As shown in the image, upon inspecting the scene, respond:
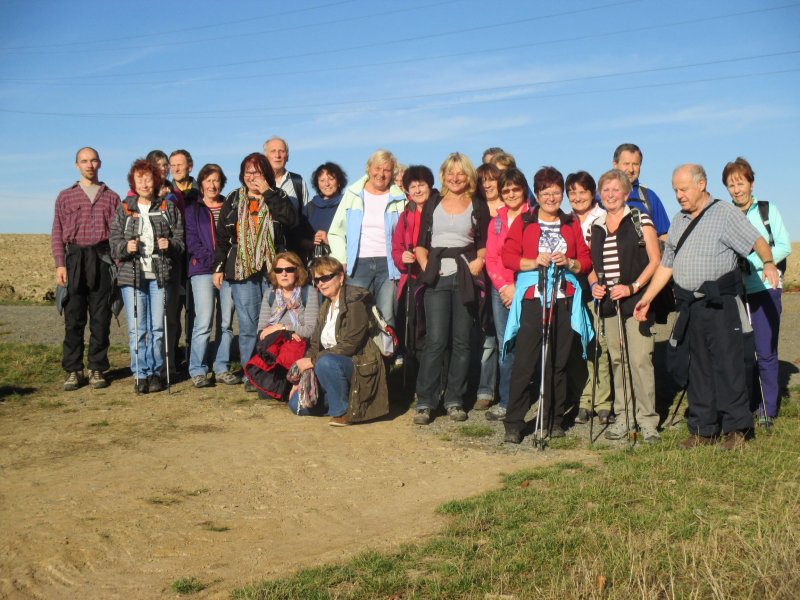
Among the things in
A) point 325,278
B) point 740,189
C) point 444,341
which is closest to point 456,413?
point 444,341

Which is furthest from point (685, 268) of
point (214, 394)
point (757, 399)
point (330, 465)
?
point (214, 394)

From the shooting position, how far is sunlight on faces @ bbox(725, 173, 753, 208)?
8.63m

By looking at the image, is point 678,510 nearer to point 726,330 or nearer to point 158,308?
point 726,330

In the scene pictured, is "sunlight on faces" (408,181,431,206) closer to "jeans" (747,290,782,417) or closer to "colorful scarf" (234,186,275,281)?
"colorful scarf" (234,186,275,281)

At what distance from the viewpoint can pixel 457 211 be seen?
8.98m

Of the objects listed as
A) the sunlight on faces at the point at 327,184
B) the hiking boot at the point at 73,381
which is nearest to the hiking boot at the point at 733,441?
the sunlight on faces at the point at 327,184

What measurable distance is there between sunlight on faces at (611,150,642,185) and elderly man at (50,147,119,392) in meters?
5.61

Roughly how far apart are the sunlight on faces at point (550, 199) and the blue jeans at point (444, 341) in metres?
1.22

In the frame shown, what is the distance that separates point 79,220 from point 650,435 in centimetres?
657

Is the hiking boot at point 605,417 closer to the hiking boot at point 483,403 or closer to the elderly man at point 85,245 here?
the hiking boot at point 483,403

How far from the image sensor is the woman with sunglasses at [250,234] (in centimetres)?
994

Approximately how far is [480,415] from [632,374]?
1700mm

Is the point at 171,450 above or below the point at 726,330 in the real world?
below

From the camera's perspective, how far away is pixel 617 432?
8.12m
